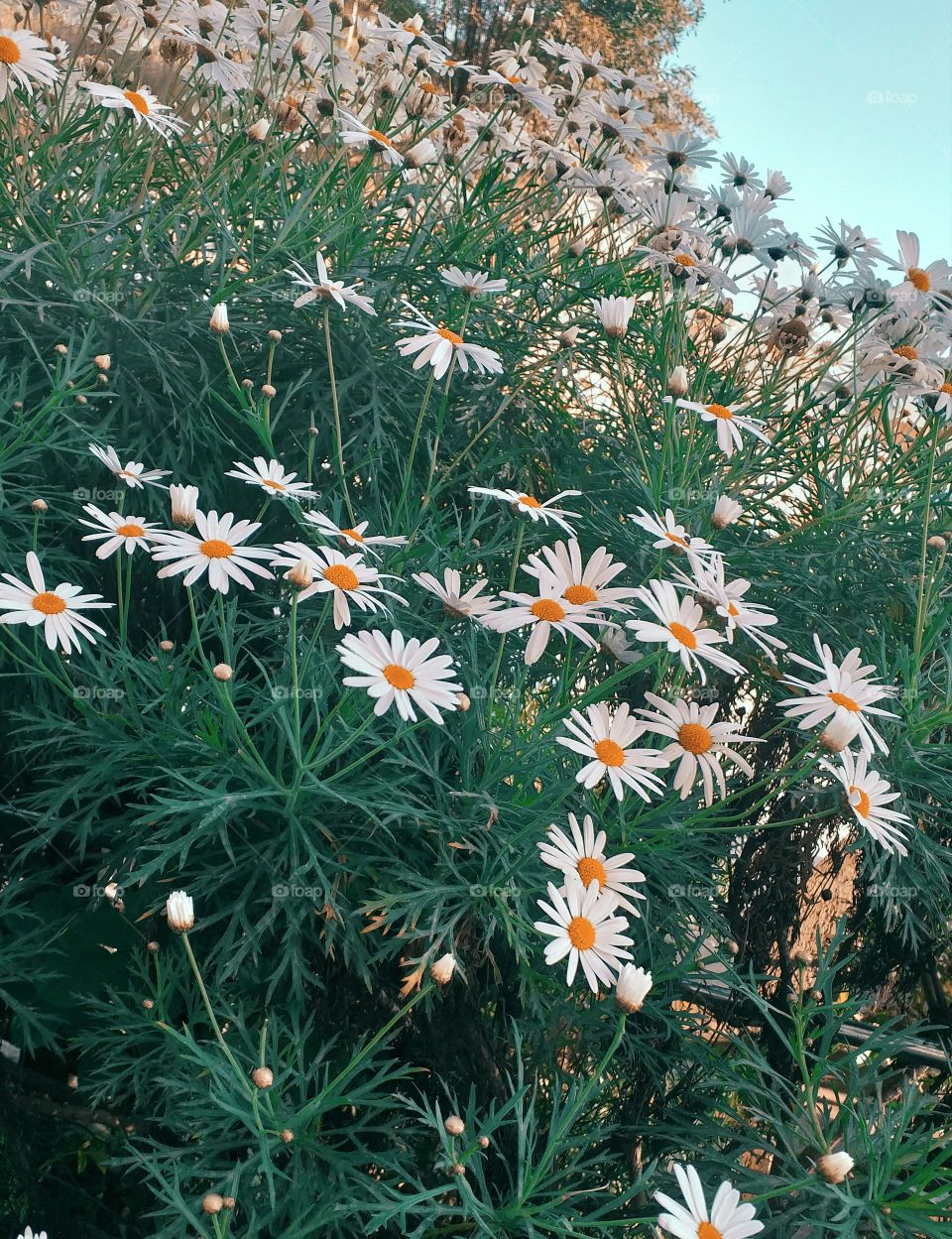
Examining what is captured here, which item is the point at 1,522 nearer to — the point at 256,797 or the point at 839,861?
the point at 256,797

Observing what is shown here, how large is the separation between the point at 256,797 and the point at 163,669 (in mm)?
245

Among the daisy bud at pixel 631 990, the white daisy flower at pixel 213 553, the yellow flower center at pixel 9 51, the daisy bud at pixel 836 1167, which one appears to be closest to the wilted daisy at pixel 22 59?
the yellow flower center at pixel 9 51

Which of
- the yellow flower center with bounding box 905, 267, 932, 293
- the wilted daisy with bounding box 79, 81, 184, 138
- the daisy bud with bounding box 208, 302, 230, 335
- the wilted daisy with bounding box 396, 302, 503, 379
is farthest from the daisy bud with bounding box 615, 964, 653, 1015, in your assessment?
the yellow flower center with bounding box 905, 267, 932, 293

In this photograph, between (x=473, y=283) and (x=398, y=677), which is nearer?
(x=398, y=677)

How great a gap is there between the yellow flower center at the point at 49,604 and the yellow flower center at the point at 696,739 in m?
0.82

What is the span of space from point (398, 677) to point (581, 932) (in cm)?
37

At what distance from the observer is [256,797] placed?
154 cm

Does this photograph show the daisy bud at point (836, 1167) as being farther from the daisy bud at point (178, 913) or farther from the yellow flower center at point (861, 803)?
the daisy bud at point (178, 913)

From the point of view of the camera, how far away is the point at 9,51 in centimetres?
178

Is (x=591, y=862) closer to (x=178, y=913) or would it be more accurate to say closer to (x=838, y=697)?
(x=838, y=697)

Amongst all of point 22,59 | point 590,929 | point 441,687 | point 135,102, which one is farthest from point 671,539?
point 22,59

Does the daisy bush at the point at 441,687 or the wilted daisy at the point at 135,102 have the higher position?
the wilted daisy at the point at 135,102

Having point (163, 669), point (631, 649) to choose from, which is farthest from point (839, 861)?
point (163, 669)

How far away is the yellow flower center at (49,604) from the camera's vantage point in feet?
4.71
